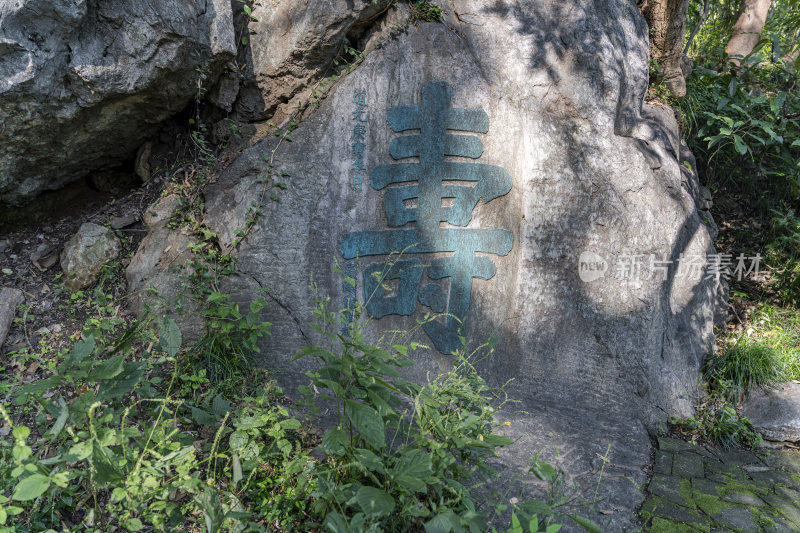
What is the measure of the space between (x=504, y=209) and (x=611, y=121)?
105 centimetres

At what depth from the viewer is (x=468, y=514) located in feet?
5.54

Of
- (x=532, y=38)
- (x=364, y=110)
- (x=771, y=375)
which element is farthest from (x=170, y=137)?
(x=771, y=375)

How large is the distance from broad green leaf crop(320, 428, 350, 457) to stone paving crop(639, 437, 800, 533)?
1740 millimetres

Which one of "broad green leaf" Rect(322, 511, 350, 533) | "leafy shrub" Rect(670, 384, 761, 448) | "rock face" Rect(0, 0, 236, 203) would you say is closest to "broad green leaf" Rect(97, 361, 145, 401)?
"broad green leaf" Rect(322, 511, 350, 533)

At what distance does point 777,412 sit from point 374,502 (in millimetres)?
3313

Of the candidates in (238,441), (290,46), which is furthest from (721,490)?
(290,46)

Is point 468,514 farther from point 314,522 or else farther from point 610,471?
point 610,471

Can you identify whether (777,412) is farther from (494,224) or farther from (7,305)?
(7,305)

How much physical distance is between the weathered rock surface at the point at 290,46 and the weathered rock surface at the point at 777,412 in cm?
386

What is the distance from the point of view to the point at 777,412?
3.63 meters

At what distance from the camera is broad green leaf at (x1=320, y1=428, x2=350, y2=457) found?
5.91ft

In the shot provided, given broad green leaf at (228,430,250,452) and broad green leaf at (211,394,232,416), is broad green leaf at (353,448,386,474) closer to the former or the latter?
broad green leaf at (228,430,250,452)

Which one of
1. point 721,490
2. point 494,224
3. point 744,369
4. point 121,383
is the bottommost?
point 721,490

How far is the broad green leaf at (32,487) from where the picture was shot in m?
1.47
